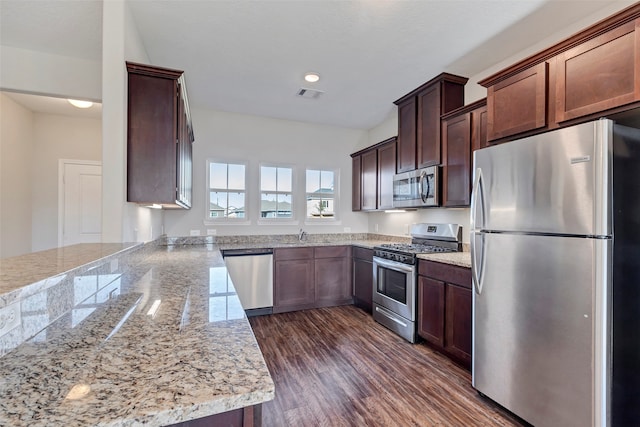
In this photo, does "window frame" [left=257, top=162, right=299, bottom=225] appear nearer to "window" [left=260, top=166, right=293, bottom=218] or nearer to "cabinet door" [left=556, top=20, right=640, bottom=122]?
"window" [left=260, top=166, right=293, bottom=218]

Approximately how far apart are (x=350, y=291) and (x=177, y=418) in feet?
12.5

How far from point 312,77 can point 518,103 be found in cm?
200

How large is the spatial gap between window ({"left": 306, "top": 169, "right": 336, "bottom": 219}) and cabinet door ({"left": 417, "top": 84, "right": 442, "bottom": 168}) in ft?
6.21

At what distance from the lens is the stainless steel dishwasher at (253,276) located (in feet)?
12.1

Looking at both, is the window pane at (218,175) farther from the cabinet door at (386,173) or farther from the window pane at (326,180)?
the cabinet door at (386,173)

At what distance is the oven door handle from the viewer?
2990mm

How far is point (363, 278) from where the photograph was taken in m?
3.98

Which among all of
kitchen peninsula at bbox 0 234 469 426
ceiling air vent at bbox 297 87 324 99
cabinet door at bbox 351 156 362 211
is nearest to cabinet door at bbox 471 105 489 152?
ceiling air vent at bbox 297 87 324 99

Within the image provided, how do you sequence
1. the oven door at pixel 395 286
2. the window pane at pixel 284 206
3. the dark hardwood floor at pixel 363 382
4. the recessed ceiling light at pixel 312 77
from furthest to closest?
the window pane at pixel 284 206 < the recessed ceiling light at pixel 312 77 < the oven door at pixel 395 286 < the dark hardwood floor at pixel 363 382

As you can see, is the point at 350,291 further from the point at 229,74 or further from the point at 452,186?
the point at 229,74

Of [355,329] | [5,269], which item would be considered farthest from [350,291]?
[5,269]

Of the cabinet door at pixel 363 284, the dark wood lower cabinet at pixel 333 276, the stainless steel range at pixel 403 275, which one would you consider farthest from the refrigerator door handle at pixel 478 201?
the dark wood lower cabinet at pixel 333 276

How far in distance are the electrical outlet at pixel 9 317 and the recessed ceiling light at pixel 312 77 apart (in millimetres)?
3004

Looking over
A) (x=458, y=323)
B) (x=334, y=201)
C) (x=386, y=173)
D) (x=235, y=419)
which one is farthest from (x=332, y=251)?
(x=235, y=419)
